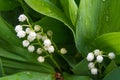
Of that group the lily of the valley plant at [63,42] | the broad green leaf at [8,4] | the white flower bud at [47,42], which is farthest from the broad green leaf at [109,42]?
the broad green leaf at [8,4]

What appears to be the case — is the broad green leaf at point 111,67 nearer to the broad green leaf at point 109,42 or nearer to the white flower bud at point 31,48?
the broad green leaf at point 109,42

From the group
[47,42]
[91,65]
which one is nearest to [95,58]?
[91,65]

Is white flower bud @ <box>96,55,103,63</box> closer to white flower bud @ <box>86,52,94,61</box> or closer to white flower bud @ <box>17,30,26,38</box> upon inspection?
white flower bud @ <box>86,52,94,61</box>

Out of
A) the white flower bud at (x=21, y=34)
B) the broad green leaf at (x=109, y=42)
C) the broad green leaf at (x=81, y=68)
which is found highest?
the white flower bud at (x=21, y=34)

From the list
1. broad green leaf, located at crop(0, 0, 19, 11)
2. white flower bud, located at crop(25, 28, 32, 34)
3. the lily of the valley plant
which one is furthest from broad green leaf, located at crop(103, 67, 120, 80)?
broad green leaf, located at crop(0, 0, 19, 11)

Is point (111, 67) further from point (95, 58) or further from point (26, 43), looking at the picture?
point (26, 43)

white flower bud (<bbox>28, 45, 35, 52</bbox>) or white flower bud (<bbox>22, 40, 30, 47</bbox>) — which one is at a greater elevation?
white flower bud (<bbox>22, 40, 30, 47</bbox>)

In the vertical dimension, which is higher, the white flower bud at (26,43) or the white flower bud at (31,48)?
the white flower bud at (26,43)
